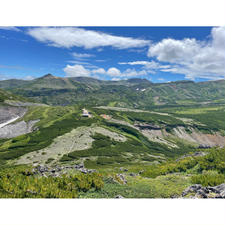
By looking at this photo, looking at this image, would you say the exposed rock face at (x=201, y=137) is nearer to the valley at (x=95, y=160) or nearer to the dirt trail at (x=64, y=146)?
the valley at (x=95, y=160)

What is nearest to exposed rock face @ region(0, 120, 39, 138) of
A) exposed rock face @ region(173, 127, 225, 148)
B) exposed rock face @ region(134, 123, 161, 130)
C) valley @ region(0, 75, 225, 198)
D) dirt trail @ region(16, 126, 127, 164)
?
valley @ region(0, 75, 225, 198)

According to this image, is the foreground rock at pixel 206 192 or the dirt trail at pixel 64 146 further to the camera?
the dirt trail at pixel 64 146

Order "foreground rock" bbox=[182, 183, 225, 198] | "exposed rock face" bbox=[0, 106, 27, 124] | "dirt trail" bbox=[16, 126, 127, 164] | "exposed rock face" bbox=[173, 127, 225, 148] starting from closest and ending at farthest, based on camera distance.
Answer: "foreground rock" bbox=[182, 183, 225, 198]
"dirt trail" bbox=[16, 126, 127, 164]
"exposed rock face" bbox=[0, 106, 27, 124]
"exposed rock face" bbox=[173, 127, 225, 148]

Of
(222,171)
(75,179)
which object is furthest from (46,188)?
(222,171)

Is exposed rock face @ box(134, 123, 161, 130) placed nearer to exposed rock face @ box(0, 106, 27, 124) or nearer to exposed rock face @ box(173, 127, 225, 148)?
exposed rock face @ box(173, 127, 225, 148)

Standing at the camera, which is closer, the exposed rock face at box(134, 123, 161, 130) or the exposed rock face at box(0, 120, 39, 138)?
the exposed rock face at box(0, 120, 39, 138)

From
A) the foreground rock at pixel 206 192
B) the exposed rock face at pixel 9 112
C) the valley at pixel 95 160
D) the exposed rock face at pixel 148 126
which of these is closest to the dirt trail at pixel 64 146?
the valley at pixel 95 160
